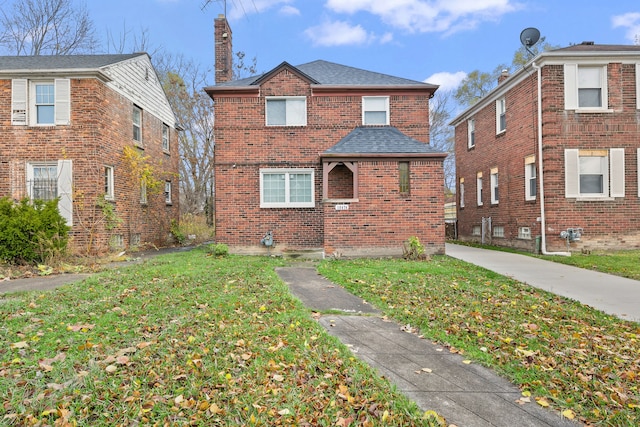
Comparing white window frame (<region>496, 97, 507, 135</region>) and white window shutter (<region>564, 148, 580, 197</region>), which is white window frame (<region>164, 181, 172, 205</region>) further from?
white window shutter (<region>564, 148, 580, 197</region>)

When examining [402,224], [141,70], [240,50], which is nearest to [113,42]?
[240,50]

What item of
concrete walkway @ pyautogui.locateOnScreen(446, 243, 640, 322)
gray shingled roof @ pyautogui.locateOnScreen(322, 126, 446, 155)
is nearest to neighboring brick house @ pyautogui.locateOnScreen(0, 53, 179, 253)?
gray shingled roof @ pyautogui.locateOnScreen(322, 126, 446, 155)

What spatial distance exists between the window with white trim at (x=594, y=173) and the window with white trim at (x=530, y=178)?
1.04 metres

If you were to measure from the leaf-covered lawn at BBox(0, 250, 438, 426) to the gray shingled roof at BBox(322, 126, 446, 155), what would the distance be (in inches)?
265

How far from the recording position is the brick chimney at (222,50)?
1470 centimetres

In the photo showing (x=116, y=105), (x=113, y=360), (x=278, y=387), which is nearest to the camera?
(x=278, y=387)

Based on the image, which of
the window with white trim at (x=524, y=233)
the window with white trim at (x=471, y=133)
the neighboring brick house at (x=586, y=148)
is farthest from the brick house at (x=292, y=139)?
the window with white trim at (x=471, y=133)

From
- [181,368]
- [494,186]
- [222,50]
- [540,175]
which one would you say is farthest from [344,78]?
[181,368]

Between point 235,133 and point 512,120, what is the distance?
11065mm

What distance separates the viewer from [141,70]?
50.3ft

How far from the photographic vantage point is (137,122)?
49.5 ft

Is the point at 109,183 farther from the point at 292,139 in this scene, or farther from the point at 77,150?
the point at 292,139

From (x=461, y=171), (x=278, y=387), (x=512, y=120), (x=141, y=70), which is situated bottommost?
(x=278, y=387)

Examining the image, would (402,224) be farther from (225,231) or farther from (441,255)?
(225,231)
